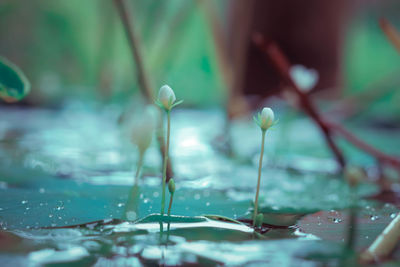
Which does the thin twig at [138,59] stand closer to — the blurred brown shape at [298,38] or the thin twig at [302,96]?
the thin twig at [302,96]

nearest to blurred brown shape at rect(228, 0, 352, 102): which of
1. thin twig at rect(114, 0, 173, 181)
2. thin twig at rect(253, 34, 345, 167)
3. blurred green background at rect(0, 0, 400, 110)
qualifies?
blurred green background at rect(0, 0, 400, 110)

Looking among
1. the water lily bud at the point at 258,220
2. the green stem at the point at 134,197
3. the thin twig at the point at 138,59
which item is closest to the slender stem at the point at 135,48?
the thin twig at the point at 138,59

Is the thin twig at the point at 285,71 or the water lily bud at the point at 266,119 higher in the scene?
the thin twig at the point at 285,71

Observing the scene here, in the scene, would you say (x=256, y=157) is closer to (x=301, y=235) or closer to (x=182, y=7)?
(x=301, y=235)

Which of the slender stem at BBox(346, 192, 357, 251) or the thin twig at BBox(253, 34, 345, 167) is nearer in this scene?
the slender stem at BBox(346, 192, 357, 251)

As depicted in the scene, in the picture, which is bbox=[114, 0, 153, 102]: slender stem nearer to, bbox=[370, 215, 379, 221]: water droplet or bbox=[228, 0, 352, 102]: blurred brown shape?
bbox=[370, 215, 379, 221]: water droplet

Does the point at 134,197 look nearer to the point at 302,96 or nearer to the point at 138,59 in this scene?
the point at 138,59
